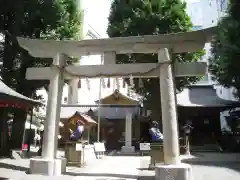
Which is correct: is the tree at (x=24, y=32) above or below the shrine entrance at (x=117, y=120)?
above

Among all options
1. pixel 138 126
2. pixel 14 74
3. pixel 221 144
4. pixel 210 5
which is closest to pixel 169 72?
pixel 14 74

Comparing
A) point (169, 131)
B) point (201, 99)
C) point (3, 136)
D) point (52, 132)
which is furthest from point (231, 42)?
point (3, 136)

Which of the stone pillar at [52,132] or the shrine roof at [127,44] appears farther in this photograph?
the shrine roof at [127,44]

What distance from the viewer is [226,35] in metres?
16.0

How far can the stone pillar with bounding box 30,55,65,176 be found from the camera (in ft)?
31.0

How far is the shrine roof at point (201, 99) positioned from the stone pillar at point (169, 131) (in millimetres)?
15547

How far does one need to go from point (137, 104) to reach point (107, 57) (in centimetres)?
1872

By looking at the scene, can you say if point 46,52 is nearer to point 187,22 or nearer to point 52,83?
point 52,83

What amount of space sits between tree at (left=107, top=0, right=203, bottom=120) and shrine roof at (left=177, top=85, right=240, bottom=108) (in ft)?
13.9

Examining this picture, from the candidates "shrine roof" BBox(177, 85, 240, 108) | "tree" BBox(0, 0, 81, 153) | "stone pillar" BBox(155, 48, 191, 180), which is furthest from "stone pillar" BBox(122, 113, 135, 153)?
"stone pillar" BBox(155, 48, 191, 180)

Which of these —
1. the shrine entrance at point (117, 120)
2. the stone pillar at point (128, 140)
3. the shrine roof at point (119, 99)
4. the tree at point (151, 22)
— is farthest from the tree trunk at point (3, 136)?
the shrine roof at point (119, 99)

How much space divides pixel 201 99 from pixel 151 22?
1069 centimetres

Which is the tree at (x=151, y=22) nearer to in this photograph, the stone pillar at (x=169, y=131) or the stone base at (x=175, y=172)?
the stone pillar at (x=169, y=131)

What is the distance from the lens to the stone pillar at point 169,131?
8.32 metres
